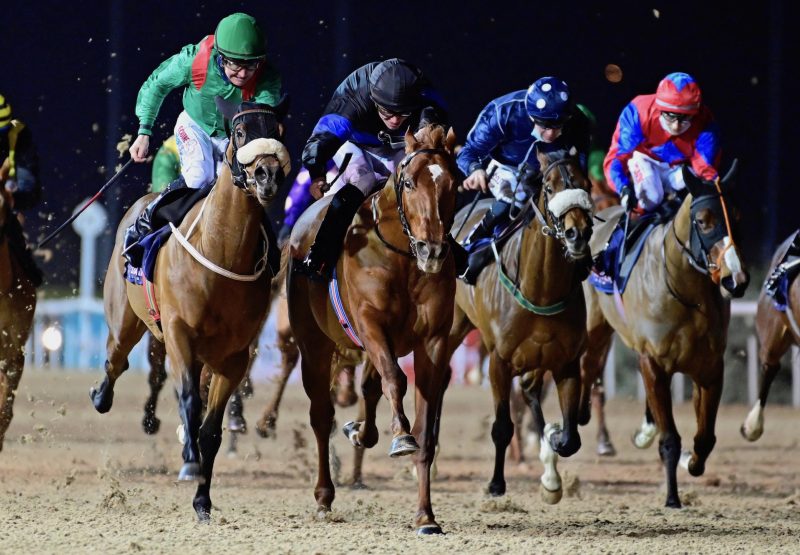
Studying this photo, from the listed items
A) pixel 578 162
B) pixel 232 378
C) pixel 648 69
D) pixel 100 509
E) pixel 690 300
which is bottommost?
pixel 100 509

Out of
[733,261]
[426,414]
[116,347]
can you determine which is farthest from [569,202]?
[116,347]

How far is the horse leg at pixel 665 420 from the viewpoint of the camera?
7.60m

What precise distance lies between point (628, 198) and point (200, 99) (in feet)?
8.53

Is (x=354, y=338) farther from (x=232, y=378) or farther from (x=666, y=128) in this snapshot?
(x=666, y=128)

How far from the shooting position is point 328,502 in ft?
22.6

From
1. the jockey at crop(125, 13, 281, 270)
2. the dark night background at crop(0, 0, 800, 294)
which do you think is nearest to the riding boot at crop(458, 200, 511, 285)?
the jockey at crop(125, 13, 281, 270)

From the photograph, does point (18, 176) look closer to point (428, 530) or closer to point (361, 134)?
point (361, 134)

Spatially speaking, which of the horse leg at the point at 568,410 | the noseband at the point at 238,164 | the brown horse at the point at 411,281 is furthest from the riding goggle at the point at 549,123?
the noseband at the point at 238,164

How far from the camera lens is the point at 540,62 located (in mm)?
15555

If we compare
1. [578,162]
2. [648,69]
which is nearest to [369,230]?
[578,162]

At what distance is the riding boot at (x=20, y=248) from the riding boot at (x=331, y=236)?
8.04 feet

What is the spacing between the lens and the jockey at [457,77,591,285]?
741 cm

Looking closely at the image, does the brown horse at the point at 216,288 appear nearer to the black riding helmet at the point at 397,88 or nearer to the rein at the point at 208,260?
the rein at the point at 208,260

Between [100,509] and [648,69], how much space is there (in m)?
9.71
